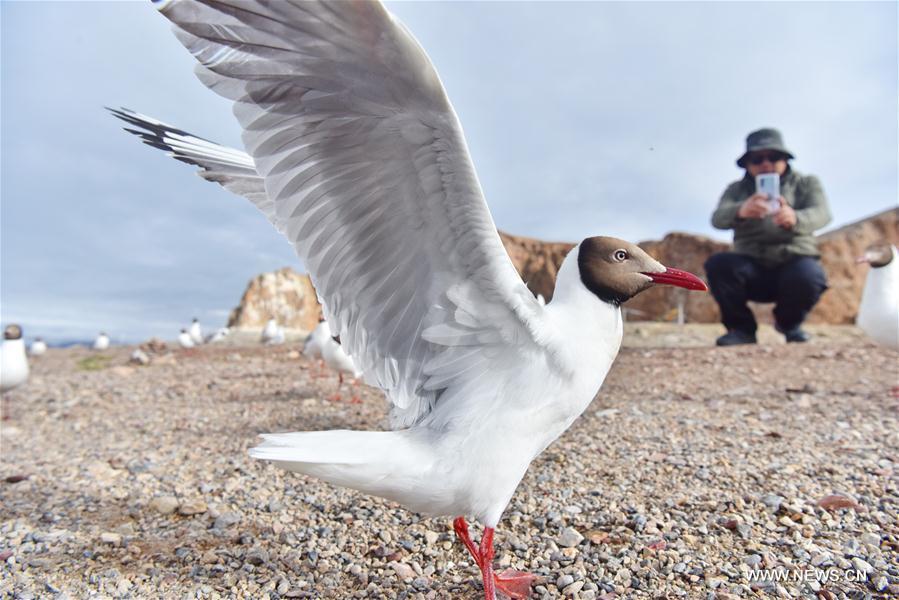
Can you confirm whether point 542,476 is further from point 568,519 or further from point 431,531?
point 431,531

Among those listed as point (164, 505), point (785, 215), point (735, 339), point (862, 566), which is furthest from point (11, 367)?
point (785, 215)

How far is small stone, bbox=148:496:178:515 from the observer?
120 inches

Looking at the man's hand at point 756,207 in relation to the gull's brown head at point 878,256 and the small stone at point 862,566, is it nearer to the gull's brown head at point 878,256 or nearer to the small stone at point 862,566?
the gull's brown head at point 878,256

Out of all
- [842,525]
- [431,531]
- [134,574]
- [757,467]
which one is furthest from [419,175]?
[757,467]

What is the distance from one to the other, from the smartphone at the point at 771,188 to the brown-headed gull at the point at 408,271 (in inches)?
232

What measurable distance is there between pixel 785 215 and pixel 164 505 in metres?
7.42

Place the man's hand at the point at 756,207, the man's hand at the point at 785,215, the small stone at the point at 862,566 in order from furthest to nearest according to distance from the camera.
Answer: the man's hand at the point at 785,215 < the man's hand at the point at 756,207 < the small stone at the point at 862,566

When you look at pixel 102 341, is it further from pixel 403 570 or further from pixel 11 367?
pixel 403 570

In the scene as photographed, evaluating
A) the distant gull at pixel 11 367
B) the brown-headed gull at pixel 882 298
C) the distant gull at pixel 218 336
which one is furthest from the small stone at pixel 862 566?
the distant gull at pixel 218 336

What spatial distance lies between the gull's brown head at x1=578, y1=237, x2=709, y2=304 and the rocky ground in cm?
110

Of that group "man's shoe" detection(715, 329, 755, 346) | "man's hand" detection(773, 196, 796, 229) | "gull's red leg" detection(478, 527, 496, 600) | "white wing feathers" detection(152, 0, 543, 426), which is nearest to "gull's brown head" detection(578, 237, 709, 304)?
"white wing feathers" detection(152, 0, 543, 426)

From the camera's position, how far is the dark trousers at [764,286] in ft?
24.4

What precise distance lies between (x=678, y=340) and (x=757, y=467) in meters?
6.28

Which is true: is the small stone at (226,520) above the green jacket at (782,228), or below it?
below
